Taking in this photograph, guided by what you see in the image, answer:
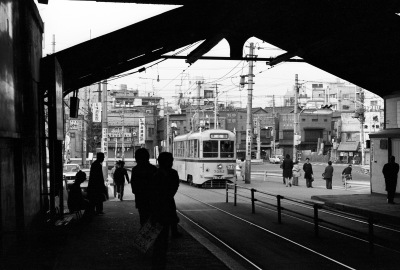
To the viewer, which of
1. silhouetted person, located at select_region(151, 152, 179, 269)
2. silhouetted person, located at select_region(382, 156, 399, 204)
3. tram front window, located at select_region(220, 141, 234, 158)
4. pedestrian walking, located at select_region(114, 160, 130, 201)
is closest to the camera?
silhouetted person, located at select_region(151, 152, 179, 269)

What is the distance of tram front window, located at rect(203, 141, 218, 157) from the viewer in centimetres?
3534

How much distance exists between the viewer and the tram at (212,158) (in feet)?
116

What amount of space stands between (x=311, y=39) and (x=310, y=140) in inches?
3209

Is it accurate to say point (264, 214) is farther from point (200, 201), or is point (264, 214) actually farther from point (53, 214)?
point (53, 214)

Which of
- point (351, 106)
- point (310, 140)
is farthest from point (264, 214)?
point (351, 106)

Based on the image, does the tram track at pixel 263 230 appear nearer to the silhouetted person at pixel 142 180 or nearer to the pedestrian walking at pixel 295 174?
the silhouetted person at pixel 142 180

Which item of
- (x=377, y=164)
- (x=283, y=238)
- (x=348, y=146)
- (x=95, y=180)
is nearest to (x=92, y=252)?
(x=283, y=238)

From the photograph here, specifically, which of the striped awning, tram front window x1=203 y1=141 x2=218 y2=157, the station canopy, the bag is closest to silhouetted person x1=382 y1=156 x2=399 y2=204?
the station canopy

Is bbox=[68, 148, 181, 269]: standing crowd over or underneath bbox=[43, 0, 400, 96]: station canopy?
underneath

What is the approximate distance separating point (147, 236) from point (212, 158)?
1102 inches

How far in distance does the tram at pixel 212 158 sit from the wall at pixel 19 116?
74.3 feet

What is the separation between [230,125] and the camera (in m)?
100

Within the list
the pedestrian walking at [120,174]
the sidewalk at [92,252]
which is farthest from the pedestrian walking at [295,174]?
the sidewalk at [92,252]

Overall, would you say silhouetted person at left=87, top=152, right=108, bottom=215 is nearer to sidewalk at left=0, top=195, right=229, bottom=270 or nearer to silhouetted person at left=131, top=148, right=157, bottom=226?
sidewalk at left=0, top=195, right=229, bottom=270
